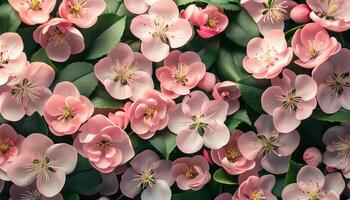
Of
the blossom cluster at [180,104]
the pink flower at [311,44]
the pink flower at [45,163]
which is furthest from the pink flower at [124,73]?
the pink flower at [311,44]

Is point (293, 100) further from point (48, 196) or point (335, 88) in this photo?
point (48, 196)

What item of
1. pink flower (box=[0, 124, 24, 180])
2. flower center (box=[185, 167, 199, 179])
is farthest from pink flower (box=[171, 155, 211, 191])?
pink flower (box=[0, 124, 24, 180])

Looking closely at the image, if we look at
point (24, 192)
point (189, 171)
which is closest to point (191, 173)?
point (189, 171)

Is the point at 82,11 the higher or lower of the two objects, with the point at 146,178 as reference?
higher

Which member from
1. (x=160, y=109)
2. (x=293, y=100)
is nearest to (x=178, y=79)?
(x=160, y=109)

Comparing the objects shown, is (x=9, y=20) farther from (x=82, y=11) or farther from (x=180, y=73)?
(x=180, y=73)

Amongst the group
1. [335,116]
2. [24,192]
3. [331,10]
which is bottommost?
[24,192]
